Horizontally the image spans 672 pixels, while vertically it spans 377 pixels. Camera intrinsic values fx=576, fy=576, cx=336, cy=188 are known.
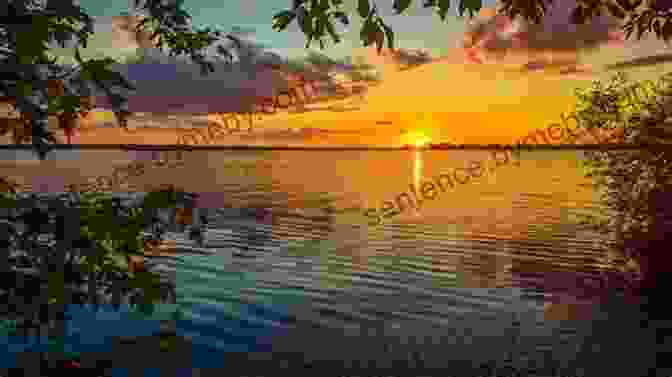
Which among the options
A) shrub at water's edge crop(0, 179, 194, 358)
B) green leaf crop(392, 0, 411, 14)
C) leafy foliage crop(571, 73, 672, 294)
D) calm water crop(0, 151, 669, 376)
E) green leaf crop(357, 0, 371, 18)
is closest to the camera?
green leaf crop(392, 0, 411, 14)

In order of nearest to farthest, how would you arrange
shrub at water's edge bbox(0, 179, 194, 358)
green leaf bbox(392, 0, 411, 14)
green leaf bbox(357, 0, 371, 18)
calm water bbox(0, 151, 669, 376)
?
1. green leaf bbox(392, 0, 411, 14)
2. green leaf bbox(357, 0, 371, 18)
3. shrub at water's edge bbox(0, 179, 194, 358)
4. calm water bbox(0, 151, 669, 376)

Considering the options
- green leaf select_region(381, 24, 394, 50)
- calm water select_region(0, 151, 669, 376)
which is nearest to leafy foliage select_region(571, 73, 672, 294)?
calm water select_region(0, 151, 669, 376)

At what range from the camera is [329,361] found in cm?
1465

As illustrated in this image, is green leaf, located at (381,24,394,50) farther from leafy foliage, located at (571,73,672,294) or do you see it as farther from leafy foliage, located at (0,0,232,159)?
leafy foliage, located at (571,73,672,294)

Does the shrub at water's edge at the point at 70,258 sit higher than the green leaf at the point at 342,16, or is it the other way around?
the green leaf at the point at 342,16

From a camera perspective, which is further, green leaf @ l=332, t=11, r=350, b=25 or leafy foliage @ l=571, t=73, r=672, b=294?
leafy foliage @ l=571, t=73, r=672, b=294

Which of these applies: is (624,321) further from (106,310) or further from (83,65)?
(83,65)

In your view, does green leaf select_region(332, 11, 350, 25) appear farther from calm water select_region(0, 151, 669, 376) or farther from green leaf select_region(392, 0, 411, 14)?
calm water select_region(0, 151, 669, 376)

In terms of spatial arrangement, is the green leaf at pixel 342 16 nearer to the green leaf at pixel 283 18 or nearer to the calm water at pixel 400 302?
the green leaf at pixel 283 18

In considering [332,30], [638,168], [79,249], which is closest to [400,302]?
[638,168]

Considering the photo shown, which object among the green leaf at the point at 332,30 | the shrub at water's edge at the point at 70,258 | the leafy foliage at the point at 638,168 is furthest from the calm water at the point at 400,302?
the green leaf at the point at 332,30

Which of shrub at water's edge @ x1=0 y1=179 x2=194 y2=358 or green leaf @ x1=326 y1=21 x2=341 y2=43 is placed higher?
green leaf @ x1=326 y1=21 x2=341 y2=43

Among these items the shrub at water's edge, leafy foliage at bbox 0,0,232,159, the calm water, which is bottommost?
the calm water

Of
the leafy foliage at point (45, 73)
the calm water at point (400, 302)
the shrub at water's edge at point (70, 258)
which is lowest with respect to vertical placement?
the calm water at point (400, 302)
